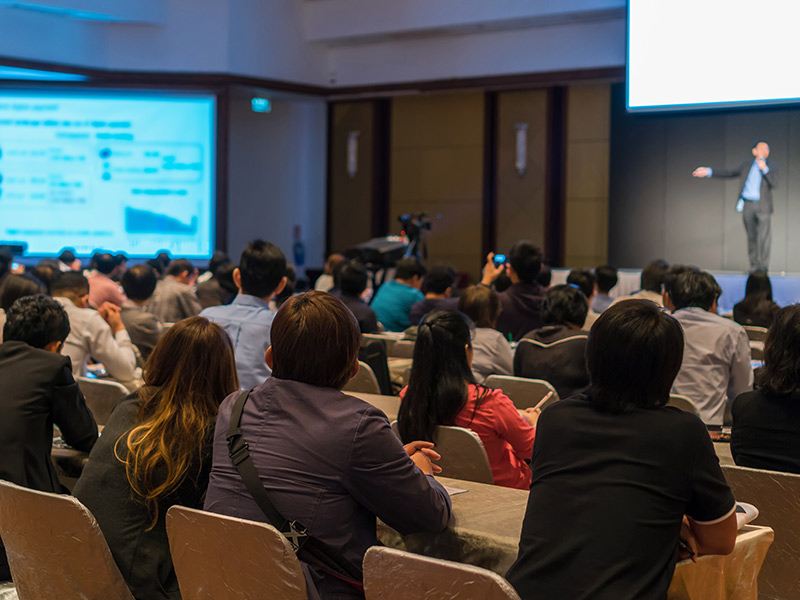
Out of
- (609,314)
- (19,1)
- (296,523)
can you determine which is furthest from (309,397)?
(19,1)

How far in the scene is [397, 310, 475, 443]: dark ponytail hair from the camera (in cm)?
270

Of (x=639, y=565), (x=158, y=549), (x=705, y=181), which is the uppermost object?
(x=705, y=181)

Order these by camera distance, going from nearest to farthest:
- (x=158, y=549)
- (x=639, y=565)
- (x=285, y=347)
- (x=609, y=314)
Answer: (x=639, y=565)
(x=609, y=314)
(x=285, y=347)
(x=158, y=549)

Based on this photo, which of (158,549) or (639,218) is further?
(639,218)

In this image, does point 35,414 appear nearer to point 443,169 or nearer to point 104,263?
point 104,263

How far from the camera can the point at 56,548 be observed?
2018 mm

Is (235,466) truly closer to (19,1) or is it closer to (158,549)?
(158,549)

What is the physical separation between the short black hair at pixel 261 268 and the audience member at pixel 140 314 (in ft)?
4.45

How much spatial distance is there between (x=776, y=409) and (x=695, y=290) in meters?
1.46

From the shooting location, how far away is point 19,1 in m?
10.3

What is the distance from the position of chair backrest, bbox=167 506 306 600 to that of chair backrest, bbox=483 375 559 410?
181cm

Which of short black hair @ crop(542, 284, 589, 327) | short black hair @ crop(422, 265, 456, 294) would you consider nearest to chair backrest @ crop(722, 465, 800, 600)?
short black hair @ crop(542, 284, 589, 327)

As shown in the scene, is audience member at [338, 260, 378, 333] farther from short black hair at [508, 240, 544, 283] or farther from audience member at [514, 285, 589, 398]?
audience member at [514, 285, 589, 398]

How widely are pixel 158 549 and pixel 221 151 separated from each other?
983 centimetres
